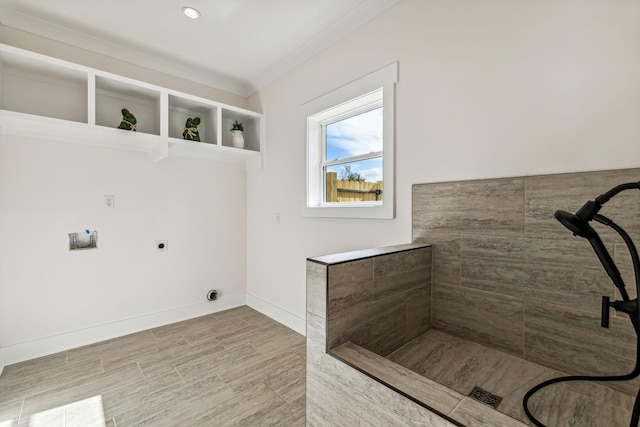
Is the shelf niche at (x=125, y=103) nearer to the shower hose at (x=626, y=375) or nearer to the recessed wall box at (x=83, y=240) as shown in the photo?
the recessed wall box at (x=83, y=240)

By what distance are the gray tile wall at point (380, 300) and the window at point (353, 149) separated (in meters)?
0.52

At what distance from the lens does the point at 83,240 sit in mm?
2426

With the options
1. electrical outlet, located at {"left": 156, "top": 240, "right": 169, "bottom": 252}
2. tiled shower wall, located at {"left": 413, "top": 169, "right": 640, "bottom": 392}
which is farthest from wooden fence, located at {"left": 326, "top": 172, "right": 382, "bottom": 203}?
electrical outlet, located at {"left": 156, "top": 240, "right": 169, "bottom": 252}

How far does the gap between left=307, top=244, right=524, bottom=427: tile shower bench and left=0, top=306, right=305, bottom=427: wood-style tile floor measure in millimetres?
681

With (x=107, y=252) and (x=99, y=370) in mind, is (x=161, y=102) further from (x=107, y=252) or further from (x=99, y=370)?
(x=99, y=370)

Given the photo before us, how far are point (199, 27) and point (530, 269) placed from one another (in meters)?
2.78

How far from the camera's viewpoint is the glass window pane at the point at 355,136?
7.29ft

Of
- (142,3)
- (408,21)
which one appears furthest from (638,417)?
(142,3)

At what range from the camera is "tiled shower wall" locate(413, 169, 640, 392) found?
113cm

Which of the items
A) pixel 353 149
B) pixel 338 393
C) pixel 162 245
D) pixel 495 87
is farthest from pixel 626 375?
pixel 162 245

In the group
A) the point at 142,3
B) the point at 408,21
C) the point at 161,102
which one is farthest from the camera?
the point at 161,102

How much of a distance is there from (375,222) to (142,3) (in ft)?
7.42

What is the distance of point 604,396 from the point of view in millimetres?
1069

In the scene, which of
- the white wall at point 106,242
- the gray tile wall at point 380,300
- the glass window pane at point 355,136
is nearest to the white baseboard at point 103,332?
the white wall at point 106,242
